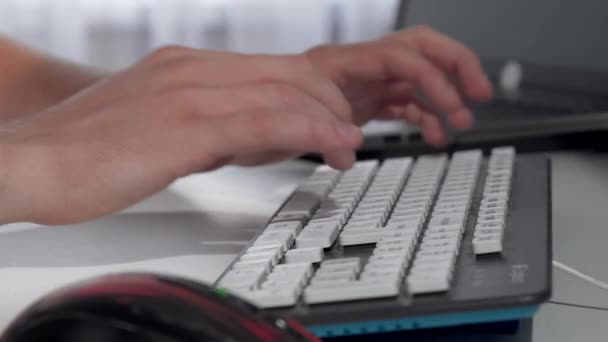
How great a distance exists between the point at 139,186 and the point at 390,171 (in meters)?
0.25

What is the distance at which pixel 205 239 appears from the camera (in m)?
0.66

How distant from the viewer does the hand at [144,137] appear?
0.57 m

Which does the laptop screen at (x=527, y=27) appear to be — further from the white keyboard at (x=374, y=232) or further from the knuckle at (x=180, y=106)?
the knuckle at (x=180, y=106)

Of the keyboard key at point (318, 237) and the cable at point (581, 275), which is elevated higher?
the keyboard key at point (318, 237)

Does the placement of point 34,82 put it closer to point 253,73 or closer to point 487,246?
point 253,73

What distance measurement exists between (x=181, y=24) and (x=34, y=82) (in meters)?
1.85

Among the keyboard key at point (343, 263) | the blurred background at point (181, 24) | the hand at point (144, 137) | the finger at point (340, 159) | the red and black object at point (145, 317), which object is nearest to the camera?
the red and black object at point (145, 317)

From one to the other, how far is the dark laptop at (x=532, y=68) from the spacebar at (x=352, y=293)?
0.50 m

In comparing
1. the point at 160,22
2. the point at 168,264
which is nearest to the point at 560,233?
the point at 168,264

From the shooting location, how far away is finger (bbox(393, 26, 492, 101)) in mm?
867

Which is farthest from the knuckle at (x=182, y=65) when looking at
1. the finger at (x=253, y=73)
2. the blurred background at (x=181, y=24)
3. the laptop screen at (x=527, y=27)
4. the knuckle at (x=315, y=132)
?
the blurred background at (x=181, y=24)

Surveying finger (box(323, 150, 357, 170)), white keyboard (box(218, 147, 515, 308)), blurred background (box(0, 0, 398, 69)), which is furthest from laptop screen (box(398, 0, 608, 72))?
blurred background (box(0, 0, 398, 69))

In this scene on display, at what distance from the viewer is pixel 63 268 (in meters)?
0.59

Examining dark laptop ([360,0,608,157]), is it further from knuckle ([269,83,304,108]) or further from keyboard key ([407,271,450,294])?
keyboard key ([407,271,450,294])
